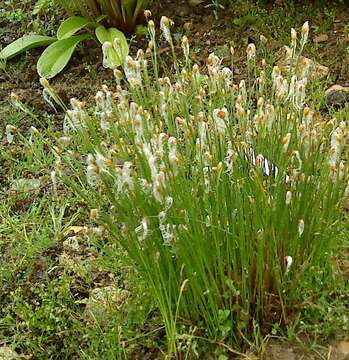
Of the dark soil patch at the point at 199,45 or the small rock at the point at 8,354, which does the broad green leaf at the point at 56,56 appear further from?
the small rock at the point at 8,354

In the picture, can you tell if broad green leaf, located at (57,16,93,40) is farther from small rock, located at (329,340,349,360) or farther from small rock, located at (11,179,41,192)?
small rock, located at (329,340,349,360)

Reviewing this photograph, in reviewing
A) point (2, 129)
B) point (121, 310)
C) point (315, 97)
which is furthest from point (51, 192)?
point (315, 97)

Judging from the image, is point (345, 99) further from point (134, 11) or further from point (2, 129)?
point (2, 129)

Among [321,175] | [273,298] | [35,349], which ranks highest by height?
[321,175]

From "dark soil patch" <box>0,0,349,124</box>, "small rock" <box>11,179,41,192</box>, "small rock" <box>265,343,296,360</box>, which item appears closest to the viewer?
"small rock" <box>265,343,296,360</box>

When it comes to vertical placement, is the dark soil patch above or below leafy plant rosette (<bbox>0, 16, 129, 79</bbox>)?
below

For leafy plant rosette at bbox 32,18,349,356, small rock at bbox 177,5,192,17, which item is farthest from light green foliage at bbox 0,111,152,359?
small rock at bbox 177,5,192,17

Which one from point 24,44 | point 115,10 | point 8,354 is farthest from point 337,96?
point 8,354
